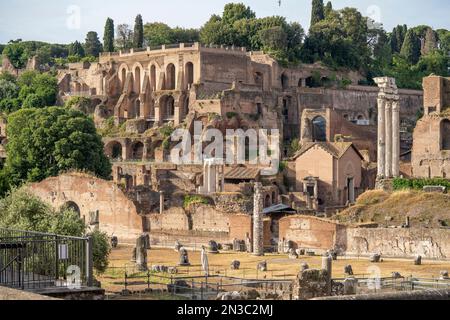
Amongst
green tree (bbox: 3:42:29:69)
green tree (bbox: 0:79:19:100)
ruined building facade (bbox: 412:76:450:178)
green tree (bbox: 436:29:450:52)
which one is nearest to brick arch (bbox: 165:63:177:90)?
green tree (bbox: 0:79:19:100)

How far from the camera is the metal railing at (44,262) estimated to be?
2347cm

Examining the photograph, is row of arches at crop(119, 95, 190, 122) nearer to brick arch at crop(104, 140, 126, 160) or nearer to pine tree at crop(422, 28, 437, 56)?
brick arch at crop(104, 140, 126, 160)

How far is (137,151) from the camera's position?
81.8 m

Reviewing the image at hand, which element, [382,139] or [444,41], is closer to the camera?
[382,139]

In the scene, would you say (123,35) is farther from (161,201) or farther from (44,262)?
(44,262)

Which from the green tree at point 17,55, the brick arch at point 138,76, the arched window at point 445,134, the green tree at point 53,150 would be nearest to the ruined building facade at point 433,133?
the arched window at point 445,134

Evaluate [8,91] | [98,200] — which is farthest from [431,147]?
[8,91]

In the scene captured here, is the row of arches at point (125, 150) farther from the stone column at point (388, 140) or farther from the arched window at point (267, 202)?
the stone column at point (388, 140)

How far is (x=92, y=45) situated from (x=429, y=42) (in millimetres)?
39300

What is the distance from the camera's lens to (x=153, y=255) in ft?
162

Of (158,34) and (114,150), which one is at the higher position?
(158,34)

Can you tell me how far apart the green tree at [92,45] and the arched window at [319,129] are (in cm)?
4943
